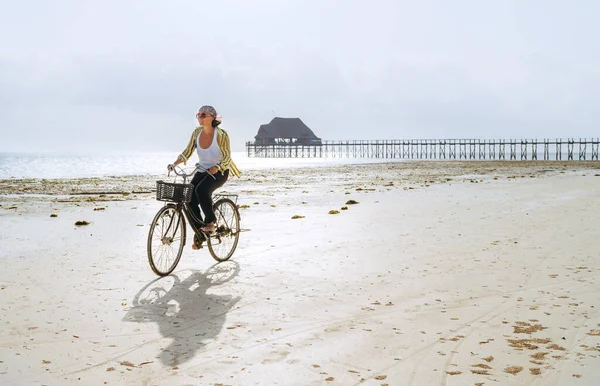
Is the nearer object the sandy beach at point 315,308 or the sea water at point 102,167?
the sandy beach at point 315,308

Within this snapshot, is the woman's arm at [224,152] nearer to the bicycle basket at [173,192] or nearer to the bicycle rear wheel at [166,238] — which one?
the bicycle basket at [173,192]

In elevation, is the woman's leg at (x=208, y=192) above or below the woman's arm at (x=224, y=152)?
below

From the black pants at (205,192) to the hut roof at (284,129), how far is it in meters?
105

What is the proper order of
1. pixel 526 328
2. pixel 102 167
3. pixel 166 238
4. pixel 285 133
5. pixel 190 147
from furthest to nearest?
pixel 285 133, pixel 102 167, pixel 190 147, pixel 166 238, pixel 526 328

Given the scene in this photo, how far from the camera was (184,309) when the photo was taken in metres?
4.83

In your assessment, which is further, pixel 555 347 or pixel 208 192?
pixel 208 192

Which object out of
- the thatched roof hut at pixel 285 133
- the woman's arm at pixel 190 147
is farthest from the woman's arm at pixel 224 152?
the thatched roof hut at pixel 285 133

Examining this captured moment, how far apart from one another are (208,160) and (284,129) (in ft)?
348

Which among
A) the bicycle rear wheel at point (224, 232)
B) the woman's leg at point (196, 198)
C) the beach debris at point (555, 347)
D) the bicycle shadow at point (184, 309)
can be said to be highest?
the woman's leg at point (196, 198)

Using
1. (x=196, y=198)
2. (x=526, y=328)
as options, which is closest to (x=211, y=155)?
(x=196, y=198)

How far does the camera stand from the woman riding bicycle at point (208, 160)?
6344 millimetres

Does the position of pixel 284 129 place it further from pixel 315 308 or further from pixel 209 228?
pixel 315 308

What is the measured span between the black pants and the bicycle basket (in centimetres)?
23

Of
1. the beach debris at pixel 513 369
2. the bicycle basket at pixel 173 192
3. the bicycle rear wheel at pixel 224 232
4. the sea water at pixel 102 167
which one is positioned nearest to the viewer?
the beach debris at pixel 513 369
